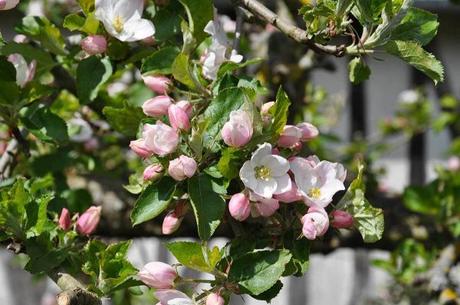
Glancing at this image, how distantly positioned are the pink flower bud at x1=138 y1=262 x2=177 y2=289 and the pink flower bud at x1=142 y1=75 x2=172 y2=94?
262 mm

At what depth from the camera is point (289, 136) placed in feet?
3.70

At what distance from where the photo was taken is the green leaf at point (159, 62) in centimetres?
124

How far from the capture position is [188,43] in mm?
1229

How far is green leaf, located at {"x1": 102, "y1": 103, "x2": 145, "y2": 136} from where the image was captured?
125cm

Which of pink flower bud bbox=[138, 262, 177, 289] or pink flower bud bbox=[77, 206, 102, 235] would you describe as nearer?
pink flower bud bbox=[138, 262, 177, 289]

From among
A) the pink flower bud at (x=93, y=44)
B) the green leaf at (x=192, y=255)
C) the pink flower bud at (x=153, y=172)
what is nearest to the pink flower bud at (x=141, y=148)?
the pink flower bud at (x=153, y=172)

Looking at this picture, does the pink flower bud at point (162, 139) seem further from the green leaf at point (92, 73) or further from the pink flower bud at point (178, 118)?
the green leaf at point (92, 73)

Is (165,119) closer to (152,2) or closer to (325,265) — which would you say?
(152,2)

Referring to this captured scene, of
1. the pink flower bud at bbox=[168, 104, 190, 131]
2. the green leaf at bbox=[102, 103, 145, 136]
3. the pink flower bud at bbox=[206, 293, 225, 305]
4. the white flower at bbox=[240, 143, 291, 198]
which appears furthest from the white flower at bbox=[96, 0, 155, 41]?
the pink flower bud at bbox=[206, 293, 225, 305]

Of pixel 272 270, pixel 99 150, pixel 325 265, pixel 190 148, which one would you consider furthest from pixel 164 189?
pixel 325 265

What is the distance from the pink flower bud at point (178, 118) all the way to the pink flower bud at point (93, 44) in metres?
0.23

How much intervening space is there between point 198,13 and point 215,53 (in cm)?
7

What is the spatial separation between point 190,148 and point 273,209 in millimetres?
132

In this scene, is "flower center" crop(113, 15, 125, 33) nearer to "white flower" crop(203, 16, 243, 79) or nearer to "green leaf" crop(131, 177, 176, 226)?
"white flower" crop(203, 16, 243, 79)
